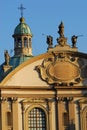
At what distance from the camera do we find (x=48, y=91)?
2222 inches

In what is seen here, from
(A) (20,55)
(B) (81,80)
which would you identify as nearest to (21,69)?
(B) (81,80)

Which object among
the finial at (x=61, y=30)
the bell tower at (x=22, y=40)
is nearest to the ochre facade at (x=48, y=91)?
the finial at (x=61, y=30)

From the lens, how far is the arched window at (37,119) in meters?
55.9

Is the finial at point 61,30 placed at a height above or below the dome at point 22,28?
below

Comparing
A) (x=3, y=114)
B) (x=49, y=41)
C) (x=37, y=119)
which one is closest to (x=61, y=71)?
(x=49, y=41)

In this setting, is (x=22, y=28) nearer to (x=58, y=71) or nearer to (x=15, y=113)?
(x=58, y=71)

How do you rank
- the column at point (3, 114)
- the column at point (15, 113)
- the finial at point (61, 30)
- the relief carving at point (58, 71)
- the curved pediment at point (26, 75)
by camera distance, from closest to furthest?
the column at point (3, 114), the column at point (15, 113), the curved pediment at point (26, 75), the relief carving at point (58, 71), the finial at point (61, 30)

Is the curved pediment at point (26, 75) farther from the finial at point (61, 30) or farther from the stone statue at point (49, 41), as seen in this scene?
the finial at point (61, 30)

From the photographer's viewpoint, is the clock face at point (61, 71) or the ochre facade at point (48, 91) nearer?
the ochre facade at point (48, 91)

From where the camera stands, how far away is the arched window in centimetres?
5588

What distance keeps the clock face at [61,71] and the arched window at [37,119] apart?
10.9ft

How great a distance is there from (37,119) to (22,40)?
45.9 ft

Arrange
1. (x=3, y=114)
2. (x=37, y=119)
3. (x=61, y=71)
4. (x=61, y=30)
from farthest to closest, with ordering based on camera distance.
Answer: (x=61, y=30)
(x=61, y=71)
(x=37, y=119)
(x=3, y=114)

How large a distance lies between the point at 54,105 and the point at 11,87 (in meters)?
4.14
